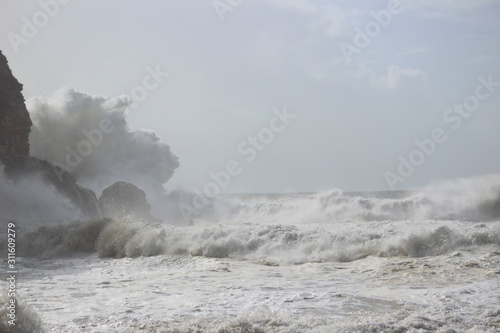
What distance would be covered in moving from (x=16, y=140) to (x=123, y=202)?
5288 mm

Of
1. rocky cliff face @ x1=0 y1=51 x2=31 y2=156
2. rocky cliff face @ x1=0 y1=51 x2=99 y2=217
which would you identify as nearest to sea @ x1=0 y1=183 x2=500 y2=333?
rocky cliff face @ x1=0 y1=51 x2=99 y2=217

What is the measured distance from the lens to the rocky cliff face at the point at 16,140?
19.7 metres

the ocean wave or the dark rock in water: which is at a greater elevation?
the dark rock in water

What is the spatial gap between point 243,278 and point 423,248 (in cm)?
395

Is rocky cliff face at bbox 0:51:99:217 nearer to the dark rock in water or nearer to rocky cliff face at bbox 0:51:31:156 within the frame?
rocky cliff face at bbox 0:51:31:156

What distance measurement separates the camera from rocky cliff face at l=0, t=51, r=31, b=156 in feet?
65.6

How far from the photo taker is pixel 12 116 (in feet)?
66.6

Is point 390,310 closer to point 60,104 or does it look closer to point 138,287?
point 138,287

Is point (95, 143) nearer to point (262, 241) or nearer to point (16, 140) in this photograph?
point (16, 140)

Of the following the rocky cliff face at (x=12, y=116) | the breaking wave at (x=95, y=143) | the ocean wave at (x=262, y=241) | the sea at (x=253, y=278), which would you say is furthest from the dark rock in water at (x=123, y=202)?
the ocean wave at (x=262, y=241)

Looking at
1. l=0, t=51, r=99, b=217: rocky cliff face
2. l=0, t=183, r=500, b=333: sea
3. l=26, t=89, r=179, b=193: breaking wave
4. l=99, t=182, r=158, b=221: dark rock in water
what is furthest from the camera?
l=26, t=89, r=179, b=193: breaking wave

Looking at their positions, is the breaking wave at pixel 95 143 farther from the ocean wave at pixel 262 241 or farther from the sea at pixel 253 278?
the ocean wave at pixel 262 241

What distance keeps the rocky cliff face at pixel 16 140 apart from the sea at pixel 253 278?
269 centimetres

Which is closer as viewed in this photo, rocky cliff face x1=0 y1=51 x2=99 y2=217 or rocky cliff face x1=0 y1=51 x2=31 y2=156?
rocky cliff face x1=0 y1=51 x2=99 y2=217
